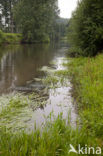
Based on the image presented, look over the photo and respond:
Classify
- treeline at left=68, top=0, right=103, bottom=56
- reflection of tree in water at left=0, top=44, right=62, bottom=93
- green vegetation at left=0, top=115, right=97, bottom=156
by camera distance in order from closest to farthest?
green vegetation at left=0, top=115, right=97, bottom=156 → reflection of tree in water at left=0, top=44, right=62, bottom=93 → treeline at left=68, top=0, right=103, bottom=56

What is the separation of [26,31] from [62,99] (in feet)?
137

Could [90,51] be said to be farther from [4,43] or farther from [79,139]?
[4,43]

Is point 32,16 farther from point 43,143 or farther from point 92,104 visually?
point 43,143

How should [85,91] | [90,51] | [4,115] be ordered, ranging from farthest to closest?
[90,51]
[85,91]
[4,115]

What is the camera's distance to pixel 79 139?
2.88 metres

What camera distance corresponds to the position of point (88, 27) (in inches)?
500

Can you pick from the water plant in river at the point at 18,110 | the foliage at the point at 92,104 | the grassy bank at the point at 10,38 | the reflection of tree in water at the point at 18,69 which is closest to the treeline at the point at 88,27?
the reflection of tree in water at the point at 18,69

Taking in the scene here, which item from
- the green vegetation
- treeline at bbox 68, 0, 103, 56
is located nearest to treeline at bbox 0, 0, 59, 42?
treeline at bbox 68, 0, 103, 56

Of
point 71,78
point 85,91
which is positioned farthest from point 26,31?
point 85,91

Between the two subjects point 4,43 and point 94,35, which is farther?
point 4,43

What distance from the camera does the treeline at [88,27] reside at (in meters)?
12.5

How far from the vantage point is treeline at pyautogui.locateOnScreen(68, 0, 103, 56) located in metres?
12.5

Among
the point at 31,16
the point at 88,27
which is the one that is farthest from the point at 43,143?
the point at 31,16

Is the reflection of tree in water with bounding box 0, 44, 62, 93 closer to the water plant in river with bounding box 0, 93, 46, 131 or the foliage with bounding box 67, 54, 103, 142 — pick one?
the water plant in river with bounding box 0, 93, 46, 131
